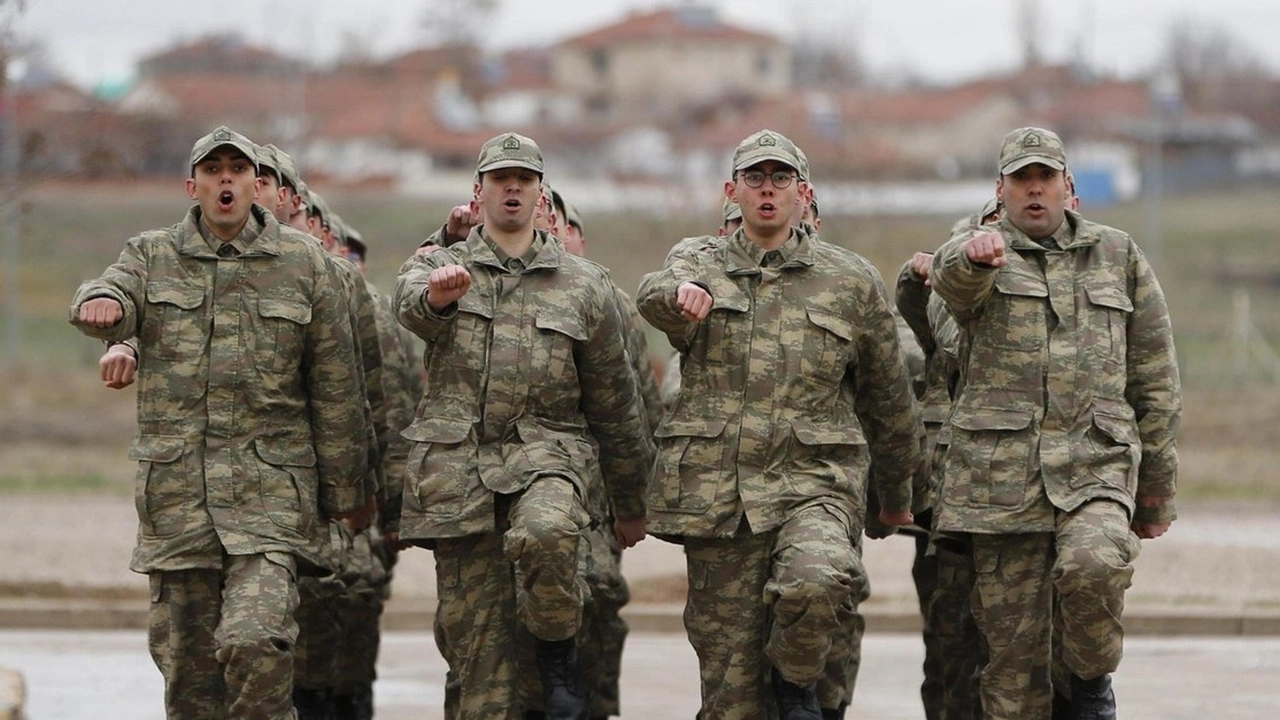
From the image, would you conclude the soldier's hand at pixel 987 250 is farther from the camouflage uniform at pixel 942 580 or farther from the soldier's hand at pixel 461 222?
the soldier's hand at pixel 461 222

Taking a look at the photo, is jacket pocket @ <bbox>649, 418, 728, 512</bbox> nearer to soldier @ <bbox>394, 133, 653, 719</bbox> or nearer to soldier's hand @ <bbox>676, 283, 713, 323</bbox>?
soldier @ <bbox>394, 133, 653, 719</bbox>

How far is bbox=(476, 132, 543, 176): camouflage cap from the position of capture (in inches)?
368

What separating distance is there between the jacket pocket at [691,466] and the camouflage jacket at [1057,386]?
917 mm

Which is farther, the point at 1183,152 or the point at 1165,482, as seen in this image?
the point at 1183,152

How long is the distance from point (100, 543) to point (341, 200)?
35545mm

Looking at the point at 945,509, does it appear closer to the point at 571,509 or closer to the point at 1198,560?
the point at 571,509

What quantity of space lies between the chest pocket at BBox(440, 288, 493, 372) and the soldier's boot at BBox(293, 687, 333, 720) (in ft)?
6.85

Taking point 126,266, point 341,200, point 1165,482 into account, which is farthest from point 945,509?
point 341,200

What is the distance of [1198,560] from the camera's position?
17328 millimetres

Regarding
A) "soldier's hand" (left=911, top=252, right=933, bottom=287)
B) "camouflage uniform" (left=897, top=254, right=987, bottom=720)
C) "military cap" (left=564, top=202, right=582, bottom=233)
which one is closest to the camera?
"soldier's hand" (left=911, top=252, right=933, bottom=287)

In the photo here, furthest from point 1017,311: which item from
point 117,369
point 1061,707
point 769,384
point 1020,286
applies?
point 117,369

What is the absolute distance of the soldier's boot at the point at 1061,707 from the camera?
9.31 metres

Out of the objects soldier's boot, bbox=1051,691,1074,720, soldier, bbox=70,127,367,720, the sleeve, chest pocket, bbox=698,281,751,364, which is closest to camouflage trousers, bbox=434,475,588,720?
soldier, bbox=70,127,367,720

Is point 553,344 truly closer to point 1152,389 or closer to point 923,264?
point 923,264
